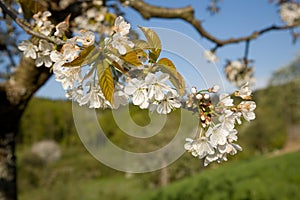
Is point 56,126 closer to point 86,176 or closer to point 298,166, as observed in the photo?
point 86,176

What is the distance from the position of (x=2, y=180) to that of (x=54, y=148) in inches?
695

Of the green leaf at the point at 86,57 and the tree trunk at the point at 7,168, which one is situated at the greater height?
the green leaf at the point at 86,57

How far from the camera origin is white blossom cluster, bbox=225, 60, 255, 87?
240 cm

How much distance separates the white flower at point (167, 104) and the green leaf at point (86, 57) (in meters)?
0.14

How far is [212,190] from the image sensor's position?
6.11m

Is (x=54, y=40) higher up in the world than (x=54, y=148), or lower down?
higher up

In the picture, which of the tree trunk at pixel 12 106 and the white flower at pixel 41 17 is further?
the tree trunk at pixel 12 106

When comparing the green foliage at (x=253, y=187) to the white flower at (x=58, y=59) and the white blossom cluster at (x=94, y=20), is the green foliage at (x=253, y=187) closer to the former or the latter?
the white blossom cluster at (x=94, y=20)

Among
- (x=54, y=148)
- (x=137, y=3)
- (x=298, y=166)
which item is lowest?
(x=54, y=148)

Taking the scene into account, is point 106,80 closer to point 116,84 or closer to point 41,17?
point 116,84

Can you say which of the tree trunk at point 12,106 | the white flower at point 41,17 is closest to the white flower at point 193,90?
the white flower at point 41,17

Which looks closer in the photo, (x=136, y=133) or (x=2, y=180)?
(x=136, y=133)

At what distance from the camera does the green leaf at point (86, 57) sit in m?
0.57

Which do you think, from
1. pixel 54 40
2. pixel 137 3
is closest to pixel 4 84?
pixel 137 3
